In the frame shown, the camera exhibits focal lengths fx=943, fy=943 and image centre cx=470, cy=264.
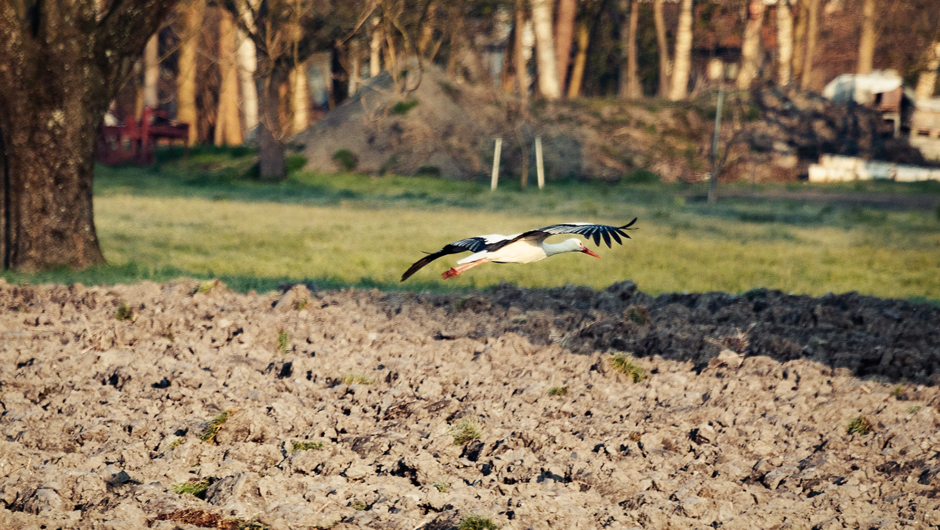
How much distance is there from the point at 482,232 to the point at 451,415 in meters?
8.53

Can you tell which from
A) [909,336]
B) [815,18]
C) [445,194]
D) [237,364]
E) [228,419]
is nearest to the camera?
[228,419]

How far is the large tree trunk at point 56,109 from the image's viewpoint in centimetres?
912

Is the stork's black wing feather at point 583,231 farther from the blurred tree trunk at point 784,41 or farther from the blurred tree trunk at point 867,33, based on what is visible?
the blurred tree trunk at point 867,33

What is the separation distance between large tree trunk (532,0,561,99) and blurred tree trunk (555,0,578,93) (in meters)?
0.55

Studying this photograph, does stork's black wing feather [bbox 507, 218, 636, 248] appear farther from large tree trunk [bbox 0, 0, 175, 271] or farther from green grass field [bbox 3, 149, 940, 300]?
large tree trunk [bbox 0, 0, 175, 271]

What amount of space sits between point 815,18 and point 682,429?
32373 mm

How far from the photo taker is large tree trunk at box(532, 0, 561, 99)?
29.6m

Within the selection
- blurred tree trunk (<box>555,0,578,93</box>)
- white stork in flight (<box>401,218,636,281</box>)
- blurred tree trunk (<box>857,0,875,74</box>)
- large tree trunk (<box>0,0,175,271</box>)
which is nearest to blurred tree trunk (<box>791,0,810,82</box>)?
blurred tree trunk (<box>857,0,875,74</box>)

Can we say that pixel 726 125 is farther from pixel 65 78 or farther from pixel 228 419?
pixel 228 419

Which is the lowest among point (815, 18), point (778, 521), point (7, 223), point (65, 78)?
point (778, 521)

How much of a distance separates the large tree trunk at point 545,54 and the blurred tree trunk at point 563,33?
0.55 m

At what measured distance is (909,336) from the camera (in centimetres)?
733

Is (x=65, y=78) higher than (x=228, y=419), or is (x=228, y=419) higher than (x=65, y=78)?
(x=65, y=78)

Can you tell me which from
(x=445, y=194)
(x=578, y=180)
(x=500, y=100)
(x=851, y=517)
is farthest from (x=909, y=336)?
(x=500, y=100)
